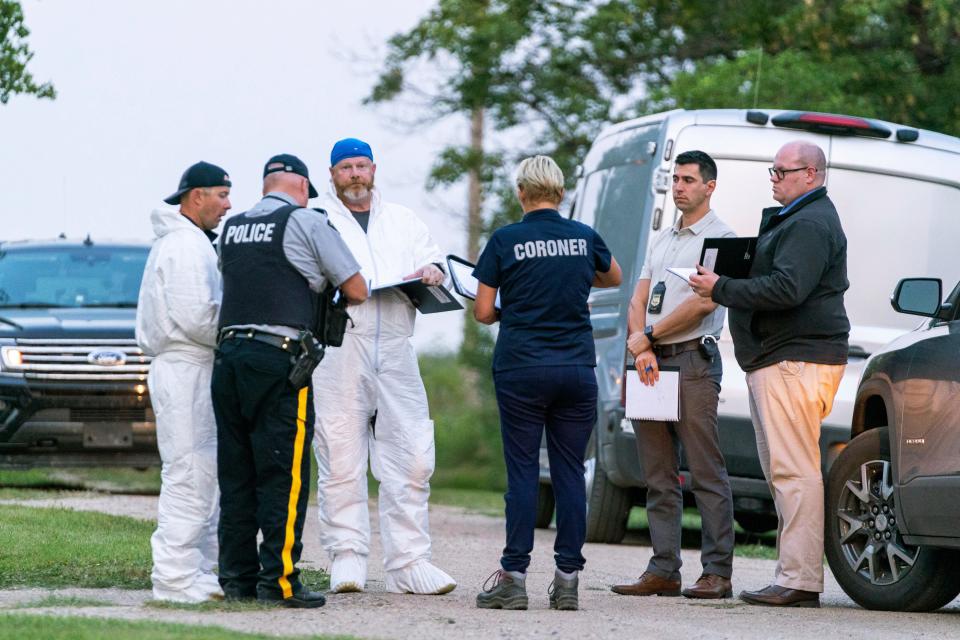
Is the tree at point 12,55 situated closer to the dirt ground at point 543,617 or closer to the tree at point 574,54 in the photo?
the dirt ground at point 543,617

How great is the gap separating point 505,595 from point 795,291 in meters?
1.85

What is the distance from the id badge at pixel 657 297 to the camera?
8219mm

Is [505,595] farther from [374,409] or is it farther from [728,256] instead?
[728,256]

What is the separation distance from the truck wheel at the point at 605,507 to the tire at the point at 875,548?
3.57m

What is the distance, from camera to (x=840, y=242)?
773cm

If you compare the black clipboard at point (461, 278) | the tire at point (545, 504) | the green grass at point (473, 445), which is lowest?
the green grass at point (473, 445)

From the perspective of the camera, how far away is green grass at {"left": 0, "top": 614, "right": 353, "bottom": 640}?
5938 millimetres

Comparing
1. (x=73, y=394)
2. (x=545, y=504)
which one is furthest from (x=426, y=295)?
(x=73, y=394)

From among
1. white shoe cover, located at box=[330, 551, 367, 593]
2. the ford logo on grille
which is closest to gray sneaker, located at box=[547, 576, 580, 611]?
white shoe cover, located at box=[330, 551, 367, 593]

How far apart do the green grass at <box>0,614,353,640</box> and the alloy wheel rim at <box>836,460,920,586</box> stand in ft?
9.22

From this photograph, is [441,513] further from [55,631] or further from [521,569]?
[55,631]

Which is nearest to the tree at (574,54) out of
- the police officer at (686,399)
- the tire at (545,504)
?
the tire at (545,504)

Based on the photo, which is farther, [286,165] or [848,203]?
[848,203]

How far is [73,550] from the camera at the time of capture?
894cm
